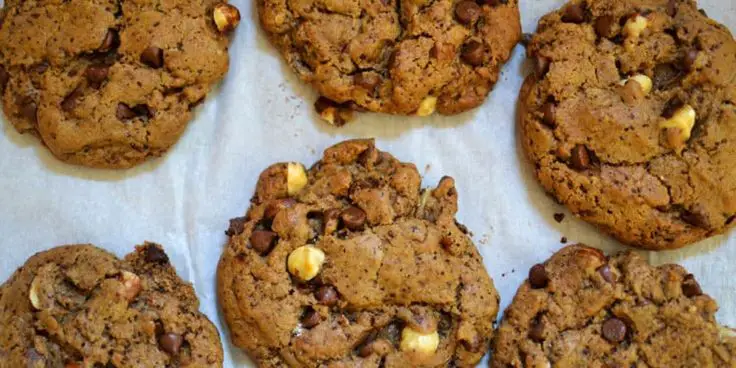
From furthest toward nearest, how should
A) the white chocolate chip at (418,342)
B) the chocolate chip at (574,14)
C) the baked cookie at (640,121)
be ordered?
the chocolate chip at (574,14) < the baked cookie at (640,121) < the white chocolate chip at (418,342)

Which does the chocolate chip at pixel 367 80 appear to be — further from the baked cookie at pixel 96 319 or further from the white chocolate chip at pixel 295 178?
the baked cookie at pixel 96 319

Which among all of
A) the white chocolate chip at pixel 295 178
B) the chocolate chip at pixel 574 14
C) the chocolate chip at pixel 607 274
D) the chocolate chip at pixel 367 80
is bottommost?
the chocolate chip at pixel 607 274

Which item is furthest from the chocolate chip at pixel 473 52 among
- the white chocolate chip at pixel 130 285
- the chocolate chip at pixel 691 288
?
the white chocolate chip at pixel 130 285

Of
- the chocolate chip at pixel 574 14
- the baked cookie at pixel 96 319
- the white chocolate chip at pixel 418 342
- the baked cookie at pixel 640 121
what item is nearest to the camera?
the baked cookie at pixel 96 319

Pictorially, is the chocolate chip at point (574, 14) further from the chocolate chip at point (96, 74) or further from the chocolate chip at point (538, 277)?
the chocolate chip at point (96, 74)

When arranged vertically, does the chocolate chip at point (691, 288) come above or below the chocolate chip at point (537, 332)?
above

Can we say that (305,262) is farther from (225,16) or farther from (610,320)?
(610,320)

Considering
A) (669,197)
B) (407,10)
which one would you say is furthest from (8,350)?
(669,197)

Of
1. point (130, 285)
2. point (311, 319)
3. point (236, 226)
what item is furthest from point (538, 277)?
point (130, 285)

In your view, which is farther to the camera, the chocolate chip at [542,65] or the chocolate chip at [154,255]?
the chocolate chip at [542,65]
